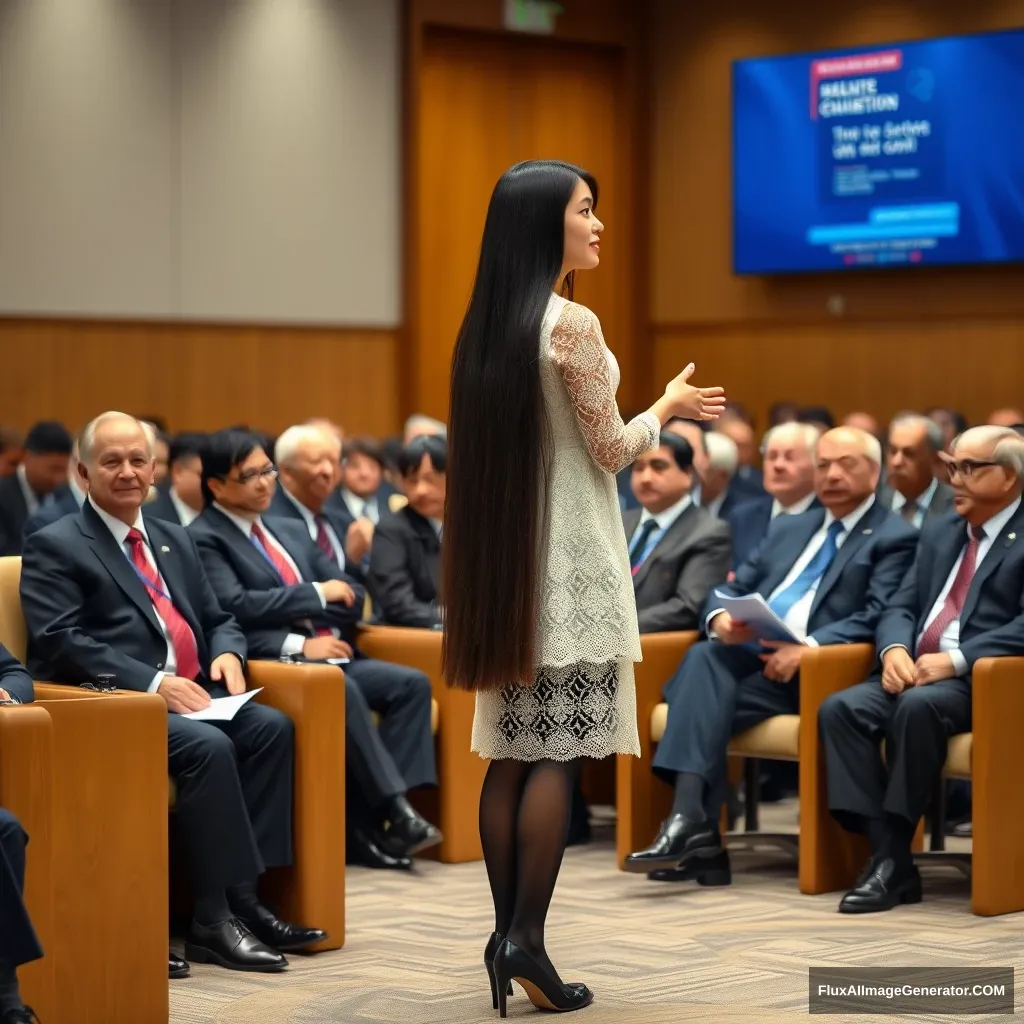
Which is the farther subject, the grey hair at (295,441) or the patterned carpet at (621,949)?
the grey hair at (295,441)

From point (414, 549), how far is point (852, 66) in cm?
655

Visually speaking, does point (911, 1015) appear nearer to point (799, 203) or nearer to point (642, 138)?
point (799, 203)

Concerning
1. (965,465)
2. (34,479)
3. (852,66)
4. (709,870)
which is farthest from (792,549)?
(852,66)

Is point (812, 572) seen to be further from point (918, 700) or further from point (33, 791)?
point (33, 791)

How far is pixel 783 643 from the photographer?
579 cm

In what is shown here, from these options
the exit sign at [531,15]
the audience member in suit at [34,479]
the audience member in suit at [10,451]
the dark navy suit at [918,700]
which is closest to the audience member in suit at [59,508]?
the audience member in suit at [34,479]

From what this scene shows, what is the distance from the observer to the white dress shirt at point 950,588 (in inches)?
212

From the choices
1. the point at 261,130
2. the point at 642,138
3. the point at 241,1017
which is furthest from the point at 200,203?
the point at 241,1017

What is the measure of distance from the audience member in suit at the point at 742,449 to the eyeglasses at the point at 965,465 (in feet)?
9.14

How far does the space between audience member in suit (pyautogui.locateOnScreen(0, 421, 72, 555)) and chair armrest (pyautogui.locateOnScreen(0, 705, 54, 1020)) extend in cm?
473

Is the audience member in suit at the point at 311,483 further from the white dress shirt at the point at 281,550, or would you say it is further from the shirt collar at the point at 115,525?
the shirt collar at the point at 115,525

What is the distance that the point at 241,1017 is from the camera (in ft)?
13.4

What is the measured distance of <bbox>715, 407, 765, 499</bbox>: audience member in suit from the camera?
329 inches

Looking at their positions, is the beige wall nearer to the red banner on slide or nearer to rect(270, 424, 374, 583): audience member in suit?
the red banner on slide
